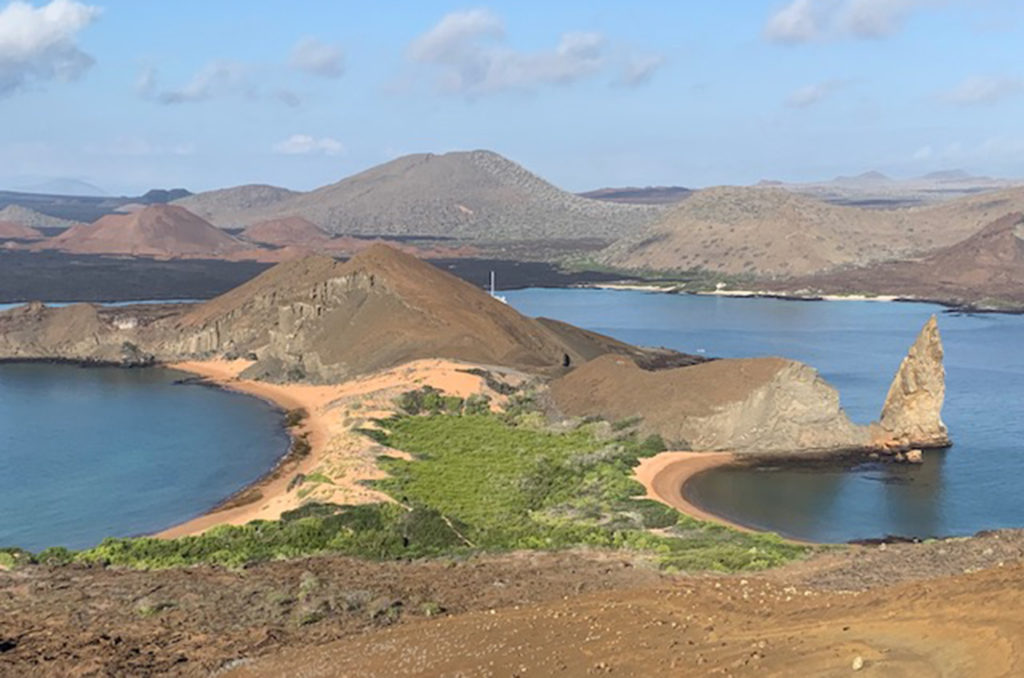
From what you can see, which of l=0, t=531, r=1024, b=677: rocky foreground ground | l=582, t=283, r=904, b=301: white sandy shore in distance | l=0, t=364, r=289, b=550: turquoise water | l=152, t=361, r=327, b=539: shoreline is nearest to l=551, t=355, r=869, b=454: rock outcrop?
l=152, t=361, r=327, b=539: shoreline

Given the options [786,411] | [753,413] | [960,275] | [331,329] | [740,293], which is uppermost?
[960,275]

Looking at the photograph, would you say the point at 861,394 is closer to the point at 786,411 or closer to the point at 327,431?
the point at 786,411

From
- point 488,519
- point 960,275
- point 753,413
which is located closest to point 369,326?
point 753,413

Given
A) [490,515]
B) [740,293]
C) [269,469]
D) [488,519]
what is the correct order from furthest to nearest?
→ [740,293], [269,469], [490,515], [488,519]

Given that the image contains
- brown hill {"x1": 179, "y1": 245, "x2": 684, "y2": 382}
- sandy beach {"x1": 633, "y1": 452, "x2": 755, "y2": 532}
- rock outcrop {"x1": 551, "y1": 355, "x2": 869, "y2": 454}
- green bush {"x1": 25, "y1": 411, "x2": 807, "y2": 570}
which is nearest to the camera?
green bush {"x1": 25, "y1": 411, "x2": 807, "y2": 570}

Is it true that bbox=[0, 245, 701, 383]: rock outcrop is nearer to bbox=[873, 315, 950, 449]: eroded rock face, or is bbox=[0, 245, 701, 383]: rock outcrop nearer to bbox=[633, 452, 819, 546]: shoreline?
bbox=[633, 452, 819, 546]: shoreline

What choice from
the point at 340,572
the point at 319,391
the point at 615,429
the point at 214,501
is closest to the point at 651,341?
the point at 319,391
